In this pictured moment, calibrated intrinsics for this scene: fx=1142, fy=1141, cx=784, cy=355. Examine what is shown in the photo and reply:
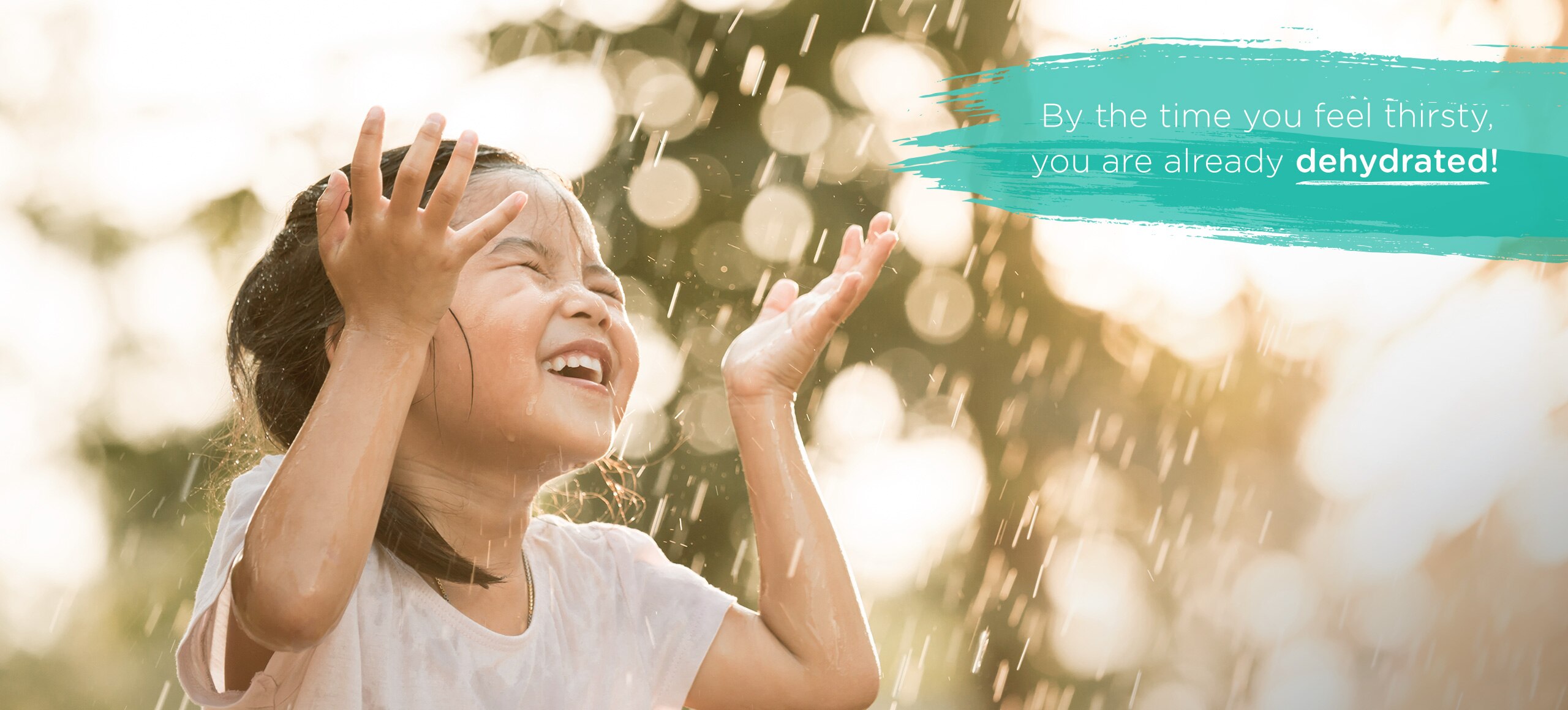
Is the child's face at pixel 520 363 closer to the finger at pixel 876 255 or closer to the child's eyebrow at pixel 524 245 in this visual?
the child's eyebrow at pixel 524 245

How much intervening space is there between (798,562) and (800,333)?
0.37 metres

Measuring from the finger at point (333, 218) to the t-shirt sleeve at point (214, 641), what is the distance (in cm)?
34

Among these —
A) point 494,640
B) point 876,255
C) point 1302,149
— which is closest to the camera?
point 494,640

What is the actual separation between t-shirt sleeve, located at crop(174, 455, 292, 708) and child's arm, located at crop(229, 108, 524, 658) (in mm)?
170

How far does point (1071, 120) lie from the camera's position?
513cm

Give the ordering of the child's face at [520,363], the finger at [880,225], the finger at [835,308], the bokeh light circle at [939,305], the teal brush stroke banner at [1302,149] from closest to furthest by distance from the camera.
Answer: the child's face at [520,363] → the finger at [835,308] → the finger at [880,225] → the teal brush stroke banner at [1302,149] → the bokeh light circle at [939,305]

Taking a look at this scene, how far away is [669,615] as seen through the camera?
190 centimetres

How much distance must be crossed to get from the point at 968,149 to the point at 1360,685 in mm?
4892

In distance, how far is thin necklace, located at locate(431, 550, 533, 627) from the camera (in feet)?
5.23

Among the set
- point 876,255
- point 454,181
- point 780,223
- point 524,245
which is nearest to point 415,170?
point 454,181

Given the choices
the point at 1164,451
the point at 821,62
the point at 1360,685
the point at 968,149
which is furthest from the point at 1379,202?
the point at 1360,685

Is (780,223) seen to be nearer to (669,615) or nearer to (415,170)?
(669,615)

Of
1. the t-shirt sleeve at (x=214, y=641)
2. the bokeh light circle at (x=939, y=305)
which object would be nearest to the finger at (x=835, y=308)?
the t-shirt sleeve at (x=214, y=641)

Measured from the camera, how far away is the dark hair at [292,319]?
1.77 m
